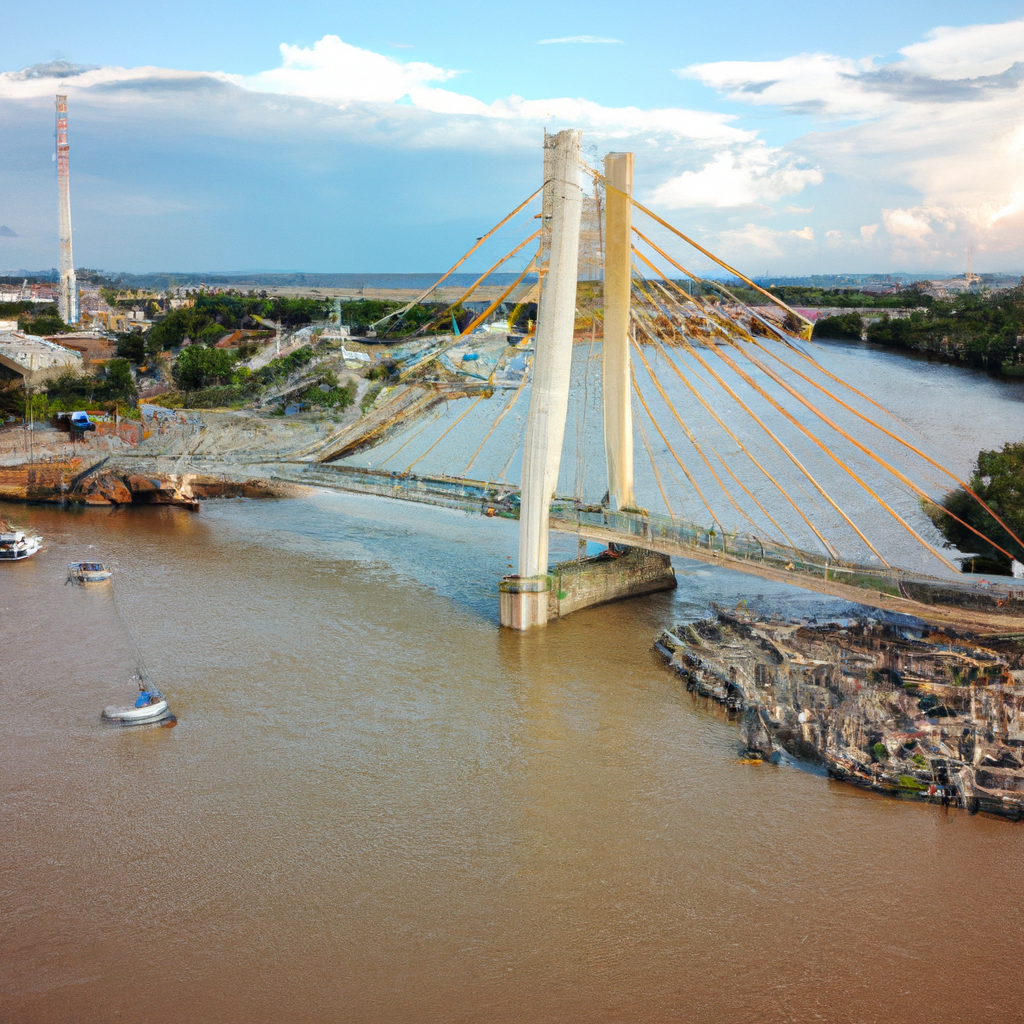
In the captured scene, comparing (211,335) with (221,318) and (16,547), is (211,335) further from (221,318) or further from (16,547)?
(16,547)

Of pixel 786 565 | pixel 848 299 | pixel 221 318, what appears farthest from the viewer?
pixel 848 299

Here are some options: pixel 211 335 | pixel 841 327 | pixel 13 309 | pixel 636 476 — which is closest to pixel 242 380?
pixel 211 335

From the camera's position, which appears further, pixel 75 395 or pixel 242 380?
pixel 242 380

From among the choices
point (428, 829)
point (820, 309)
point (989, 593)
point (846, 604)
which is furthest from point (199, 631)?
point (820, 309)

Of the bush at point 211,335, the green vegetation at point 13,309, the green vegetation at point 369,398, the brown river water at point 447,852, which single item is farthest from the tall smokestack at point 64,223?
the brown river water at point 447,852

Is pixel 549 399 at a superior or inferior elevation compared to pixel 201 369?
inferior

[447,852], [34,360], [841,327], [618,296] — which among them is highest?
[841,327]

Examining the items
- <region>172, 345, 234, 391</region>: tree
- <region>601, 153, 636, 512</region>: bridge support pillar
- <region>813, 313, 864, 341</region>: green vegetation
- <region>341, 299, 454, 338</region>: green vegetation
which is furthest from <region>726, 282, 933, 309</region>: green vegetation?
<region>601, 153, 636, 512</region>: bridge support pillar
